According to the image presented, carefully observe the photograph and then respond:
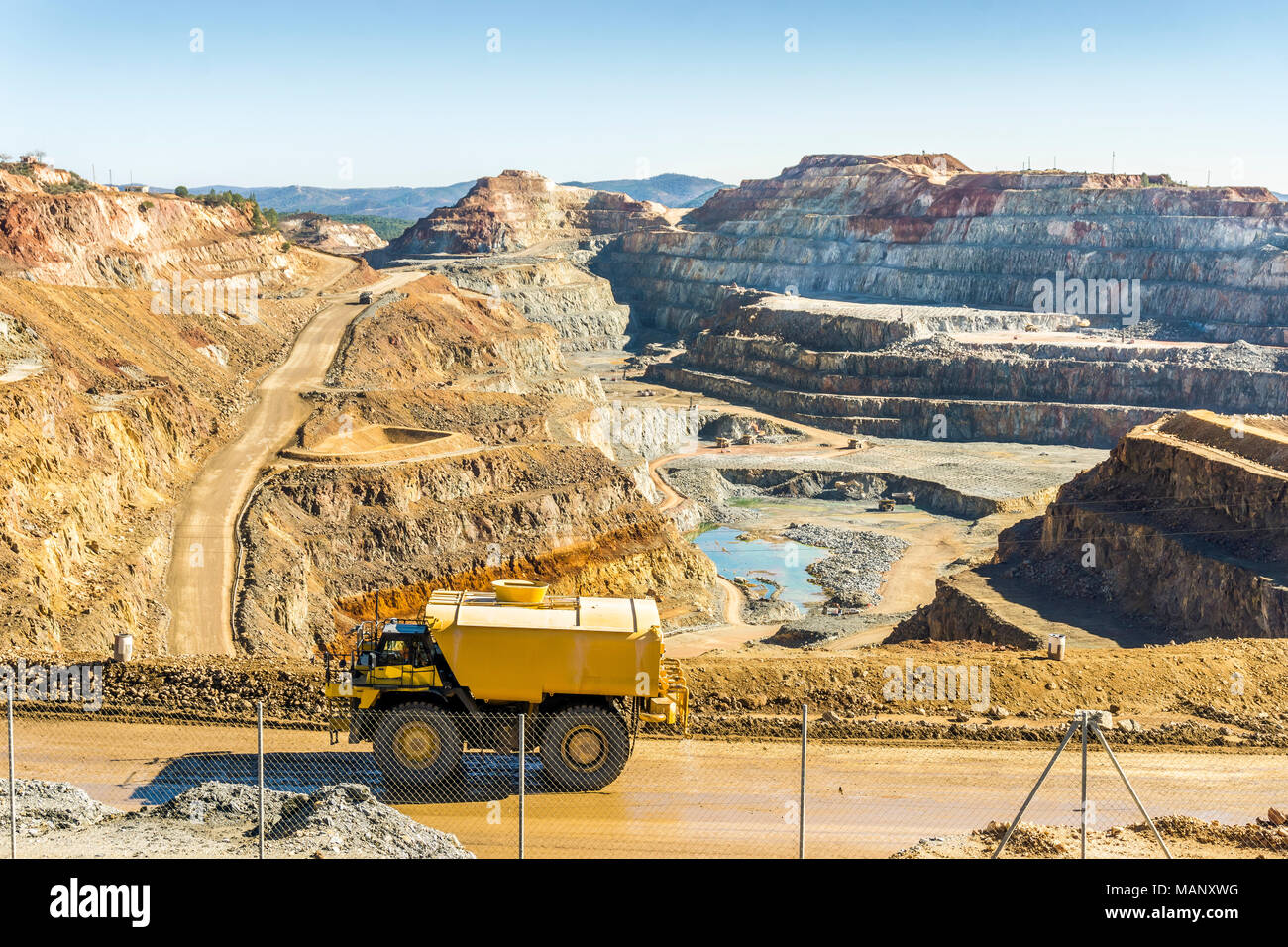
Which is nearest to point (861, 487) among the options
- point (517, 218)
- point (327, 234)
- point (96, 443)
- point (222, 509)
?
point (222, 509)

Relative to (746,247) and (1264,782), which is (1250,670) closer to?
(1264,782)

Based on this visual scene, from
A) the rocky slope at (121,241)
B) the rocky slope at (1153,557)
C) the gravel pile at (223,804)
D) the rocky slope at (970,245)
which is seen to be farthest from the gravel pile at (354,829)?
the rocky slope at (970,245)

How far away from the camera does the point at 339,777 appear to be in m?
18.6

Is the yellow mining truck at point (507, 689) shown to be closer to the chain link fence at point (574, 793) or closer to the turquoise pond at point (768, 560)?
the chain link fence at point (574, 793)

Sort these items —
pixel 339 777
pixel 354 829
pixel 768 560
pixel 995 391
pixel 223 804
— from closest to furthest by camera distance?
pixel 354 829, pixel 223 804, pixel 339 777, pixel 768 560, pixel 995 391

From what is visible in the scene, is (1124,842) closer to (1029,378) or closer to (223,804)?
(223,804)

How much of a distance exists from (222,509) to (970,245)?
107717 millimetres

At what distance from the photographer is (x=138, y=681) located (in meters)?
22.1

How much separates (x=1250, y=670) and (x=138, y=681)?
76.4 feet

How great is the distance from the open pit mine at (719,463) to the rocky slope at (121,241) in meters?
0.30

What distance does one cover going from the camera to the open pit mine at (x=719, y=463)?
2666 centimetres

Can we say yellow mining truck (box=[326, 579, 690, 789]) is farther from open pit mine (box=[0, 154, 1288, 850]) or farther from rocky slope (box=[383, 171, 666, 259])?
rocky slope (box=[383, 171, 666, 259])

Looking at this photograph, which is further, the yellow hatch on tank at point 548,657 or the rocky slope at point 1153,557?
the rocky slope at point 1153,557
